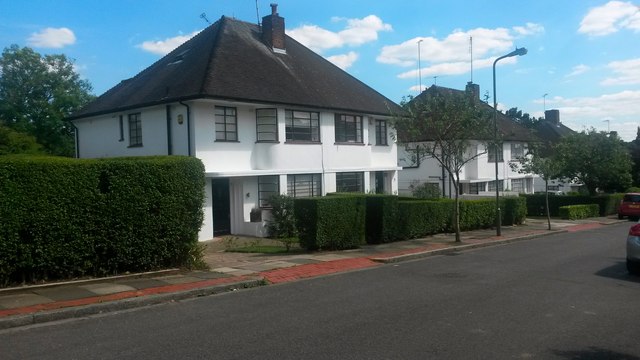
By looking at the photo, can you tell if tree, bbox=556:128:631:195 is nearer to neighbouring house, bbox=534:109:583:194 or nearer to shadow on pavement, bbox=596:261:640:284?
neighbouring house, bbox=534:109:583:194

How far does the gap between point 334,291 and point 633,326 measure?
16.2 ft

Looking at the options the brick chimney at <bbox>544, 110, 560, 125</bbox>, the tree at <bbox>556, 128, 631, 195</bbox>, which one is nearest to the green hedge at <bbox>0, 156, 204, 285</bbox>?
the tree at <bbox>556, 128, 631, 195</bbox>

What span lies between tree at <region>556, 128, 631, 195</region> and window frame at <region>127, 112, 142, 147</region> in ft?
91.7

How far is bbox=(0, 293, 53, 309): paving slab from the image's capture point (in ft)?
28.3

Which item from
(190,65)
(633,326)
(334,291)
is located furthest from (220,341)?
(190,65)

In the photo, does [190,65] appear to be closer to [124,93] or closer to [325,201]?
[124,93]

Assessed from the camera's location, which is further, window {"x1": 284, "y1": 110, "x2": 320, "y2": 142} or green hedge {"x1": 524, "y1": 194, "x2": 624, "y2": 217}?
green hedge {"x1": 524, "y1": 194, "x2": 624, "y2": 217}

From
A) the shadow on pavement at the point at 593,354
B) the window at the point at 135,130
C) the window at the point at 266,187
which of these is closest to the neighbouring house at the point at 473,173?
the window at the point at 266,187

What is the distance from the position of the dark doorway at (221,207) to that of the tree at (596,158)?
83.1ft

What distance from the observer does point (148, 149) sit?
22000 mm

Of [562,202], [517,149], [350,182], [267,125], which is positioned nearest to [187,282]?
[267,125]

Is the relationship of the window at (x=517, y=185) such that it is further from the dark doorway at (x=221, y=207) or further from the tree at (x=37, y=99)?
the tree at (x=37, y=99)

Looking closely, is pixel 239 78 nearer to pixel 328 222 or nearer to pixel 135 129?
pixel 135 129

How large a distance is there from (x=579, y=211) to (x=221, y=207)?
2560 cm
